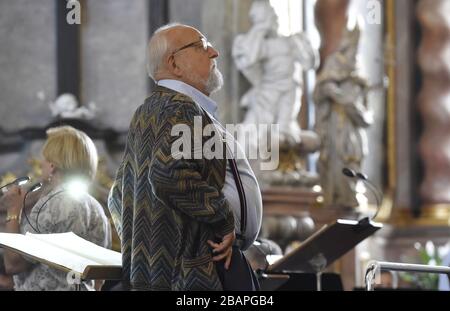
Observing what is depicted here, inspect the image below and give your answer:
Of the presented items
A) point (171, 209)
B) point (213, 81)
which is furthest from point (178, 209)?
point (213, 81)

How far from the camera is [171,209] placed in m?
4.58

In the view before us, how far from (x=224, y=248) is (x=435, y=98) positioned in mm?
10613

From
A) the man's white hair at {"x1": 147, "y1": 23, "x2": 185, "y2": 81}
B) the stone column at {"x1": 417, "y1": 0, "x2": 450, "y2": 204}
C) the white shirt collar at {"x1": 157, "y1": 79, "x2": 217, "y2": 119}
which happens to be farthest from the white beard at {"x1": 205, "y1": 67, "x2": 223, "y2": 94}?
the stone column at {"x1": 417, "y1": 0, "x2": 450, "y2": 204}

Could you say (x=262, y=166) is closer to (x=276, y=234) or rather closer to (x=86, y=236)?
(x=276, y=234)

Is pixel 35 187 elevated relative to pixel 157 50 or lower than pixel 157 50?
lower

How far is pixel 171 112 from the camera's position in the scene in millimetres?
4617

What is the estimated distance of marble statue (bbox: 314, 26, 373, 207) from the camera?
12.1 meters

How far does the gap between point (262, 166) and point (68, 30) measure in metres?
1.88

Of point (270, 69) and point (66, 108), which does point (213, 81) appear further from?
point (270, 69)

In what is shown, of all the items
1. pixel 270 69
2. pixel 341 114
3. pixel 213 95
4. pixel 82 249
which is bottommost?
pixel 82 249

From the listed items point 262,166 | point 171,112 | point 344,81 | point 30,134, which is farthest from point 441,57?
point 171,112

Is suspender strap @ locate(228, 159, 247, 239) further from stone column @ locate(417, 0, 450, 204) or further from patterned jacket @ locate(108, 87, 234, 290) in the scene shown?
stone column @ locate(417, 0, 450, 204)

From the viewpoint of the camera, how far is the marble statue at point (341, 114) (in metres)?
12.1

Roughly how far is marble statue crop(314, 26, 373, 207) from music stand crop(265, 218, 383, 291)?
4867 mm
